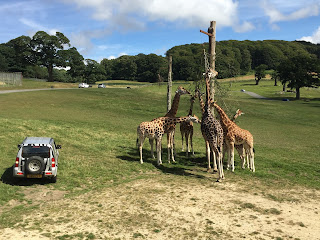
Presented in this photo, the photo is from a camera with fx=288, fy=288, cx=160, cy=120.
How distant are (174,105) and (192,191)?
21.3 feet

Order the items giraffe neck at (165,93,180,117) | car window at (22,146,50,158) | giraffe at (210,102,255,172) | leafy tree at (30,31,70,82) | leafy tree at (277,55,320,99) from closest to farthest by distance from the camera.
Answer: car window at (22,146,50,158)
giraffe at (210,102,255,172)
giraffe neck at (165,93,180,117)
leafy tree at (277,55,320,99)
leafy tree at (30,31,70,82)

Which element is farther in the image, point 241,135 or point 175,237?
point 241,135

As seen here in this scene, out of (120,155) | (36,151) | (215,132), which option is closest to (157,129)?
(120,155)

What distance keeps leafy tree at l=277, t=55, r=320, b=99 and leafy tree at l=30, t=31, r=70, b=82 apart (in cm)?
6400

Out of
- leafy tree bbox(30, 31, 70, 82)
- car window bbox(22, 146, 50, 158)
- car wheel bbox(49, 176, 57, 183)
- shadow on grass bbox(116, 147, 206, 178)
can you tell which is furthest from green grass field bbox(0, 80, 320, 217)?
leafy tree bbox(30, 31, 70, 82)

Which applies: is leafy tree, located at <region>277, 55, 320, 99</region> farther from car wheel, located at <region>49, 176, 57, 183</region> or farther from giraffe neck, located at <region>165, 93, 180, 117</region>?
car wheel, located at <region>49, 176, 57, 183</region>

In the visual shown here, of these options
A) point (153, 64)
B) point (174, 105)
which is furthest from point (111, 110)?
point (153, 64)

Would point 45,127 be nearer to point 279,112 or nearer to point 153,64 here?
point 279,112

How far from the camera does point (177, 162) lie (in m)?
17.8

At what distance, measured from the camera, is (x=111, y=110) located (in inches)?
1607

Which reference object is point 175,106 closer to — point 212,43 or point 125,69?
point 212,43

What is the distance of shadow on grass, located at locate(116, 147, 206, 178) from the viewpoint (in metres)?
16.0

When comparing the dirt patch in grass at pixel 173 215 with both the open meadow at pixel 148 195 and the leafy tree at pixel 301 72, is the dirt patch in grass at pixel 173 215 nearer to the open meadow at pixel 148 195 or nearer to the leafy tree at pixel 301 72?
the open meadow at pixel 148 195

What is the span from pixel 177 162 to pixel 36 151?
331 inches
